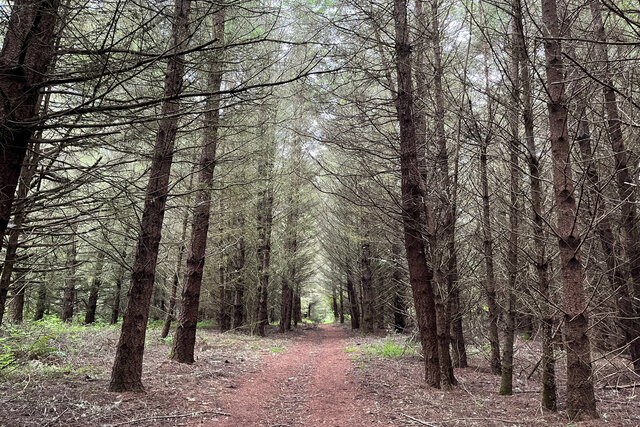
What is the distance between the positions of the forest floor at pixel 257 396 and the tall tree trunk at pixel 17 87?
2500 millimetres

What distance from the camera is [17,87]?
2.46m

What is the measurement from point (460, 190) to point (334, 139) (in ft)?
7.56

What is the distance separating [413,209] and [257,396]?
12.7 feet

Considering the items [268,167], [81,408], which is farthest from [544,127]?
[268,167]

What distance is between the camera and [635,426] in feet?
10.8

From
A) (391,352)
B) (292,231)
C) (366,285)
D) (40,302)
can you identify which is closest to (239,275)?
(292,231)

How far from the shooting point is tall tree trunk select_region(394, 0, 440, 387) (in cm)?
559

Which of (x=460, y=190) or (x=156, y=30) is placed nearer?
(x=156, y=30)

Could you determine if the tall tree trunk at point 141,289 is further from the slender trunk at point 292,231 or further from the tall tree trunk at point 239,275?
the slender trunk at point 292,231

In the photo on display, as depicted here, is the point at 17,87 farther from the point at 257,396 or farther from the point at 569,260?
the point at 257,396

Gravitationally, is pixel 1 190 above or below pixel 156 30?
below

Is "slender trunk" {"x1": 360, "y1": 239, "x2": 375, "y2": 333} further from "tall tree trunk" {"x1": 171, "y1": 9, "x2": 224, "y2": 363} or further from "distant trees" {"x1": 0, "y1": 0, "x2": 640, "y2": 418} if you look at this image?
"tall tree trunk" {"x1": 171, "y1": 9, "x2": 224, "y2": 363}

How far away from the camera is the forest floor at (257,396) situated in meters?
3.92

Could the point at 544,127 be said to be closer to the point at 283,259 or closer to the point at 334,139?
the point at 334,139
